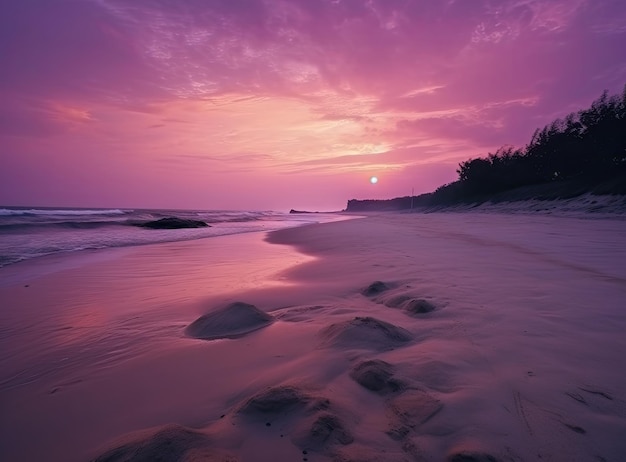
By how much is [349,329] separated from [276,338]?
68 centimetres

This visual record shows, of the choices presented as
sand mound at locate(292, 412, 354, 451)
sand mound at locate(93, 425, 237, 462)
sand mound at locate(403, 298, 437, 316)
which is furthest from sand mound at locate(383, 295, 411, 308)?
sand mound at locate(93, 425, 237, 462)

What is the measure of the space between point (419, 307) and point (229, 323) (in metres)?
1.79

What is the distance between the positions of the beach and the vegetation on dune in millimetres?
21296

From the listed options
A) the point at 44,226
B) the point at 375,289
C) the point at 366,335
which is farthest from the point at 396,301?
the point at 44,226

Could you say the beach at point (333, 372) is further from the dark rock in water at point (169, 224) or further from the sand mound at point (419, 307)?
the dark rock in water at point (169, 224)

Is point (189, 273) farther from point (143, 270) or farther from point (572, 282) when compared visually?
point (572, 282)

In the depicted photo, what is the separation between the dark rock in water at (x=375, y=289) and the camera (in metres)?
4.08

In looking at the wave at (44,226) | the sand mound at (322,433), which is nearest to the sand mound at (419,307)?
the sand mound at (322,433)

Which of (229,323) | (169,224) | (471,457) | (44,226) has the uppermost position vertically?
(44,226)

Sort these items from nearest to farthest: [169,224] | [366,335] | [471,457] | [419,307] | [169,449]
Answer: [471,457]
[169,449]
[366,335]
[419,307]
[169,224]

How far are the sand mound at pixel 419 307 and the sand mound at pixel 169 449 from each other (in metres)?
2.18

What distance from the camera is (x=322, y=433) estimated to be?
1.52 metres

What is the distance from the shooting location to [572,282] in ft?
12.7

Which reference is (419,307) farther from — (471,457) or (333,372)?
(471,457)
